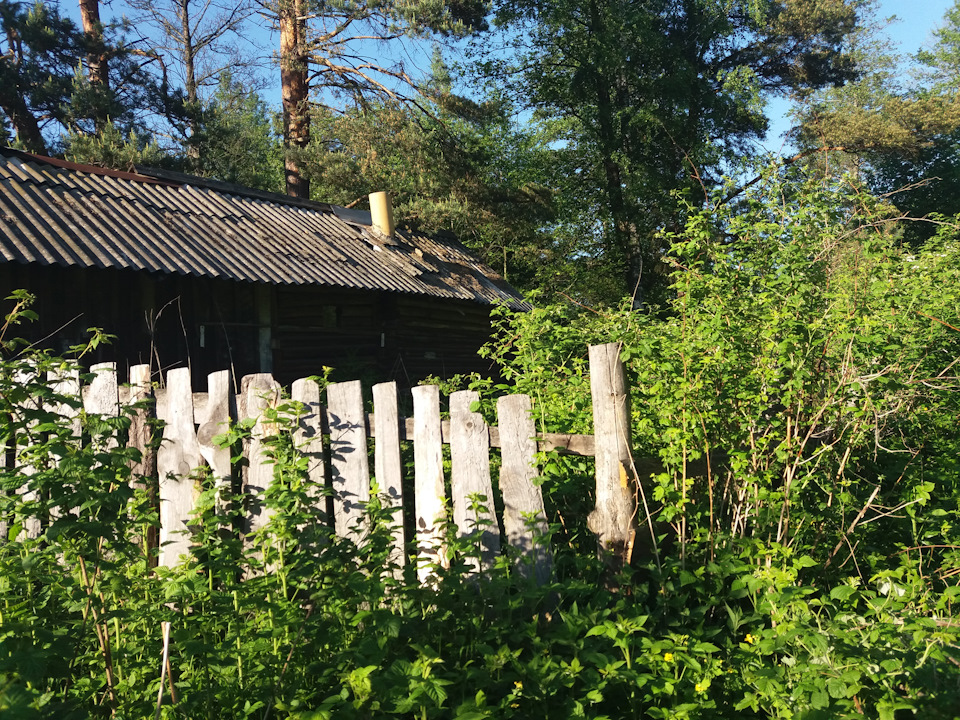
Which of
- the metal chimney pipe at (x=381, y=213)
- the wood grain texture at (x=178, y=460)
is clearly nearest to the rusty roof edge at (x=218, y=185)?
the metal chimney pipe at (x=381, y=213)

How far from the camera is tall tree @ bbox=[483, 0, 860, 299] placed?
20.8 metres

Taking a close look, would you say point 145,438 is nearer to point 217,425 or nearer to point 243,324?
point 217,425

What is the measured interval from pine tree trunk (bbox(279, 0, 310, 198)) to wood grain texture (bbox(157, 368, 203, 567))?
13.9 metres

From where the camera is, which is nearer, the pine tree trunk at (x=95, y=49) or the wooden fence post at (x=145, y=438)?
the wooden fence post at (x=145, y=438)

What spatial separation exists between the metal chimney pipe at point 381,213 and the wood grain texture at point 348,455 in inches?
434

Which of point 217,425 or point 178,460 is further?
point 178,460

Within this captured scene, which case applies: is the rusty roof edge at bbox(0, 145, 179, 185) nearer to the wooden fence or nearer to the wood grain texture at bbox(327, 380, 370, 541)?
the wooden fence

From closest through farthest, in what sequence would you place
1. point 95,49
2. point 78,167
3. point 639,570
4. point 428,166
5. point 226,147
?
1. point 639,570
2. point 78,167
3. point 428,166
4. point 95,49
5. point 226,147

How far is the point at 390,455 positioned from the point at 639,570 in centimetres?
130

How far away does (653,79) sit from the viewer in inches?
829

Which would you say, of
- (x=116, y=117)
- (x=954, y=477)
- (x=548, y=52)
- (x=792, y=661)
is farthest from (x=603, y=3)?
(x=792, y=661)

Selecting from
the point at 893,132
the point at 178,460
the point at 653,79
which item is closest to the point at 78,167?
the point at 178,460

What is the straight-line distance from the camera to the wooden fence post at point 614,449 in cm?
331

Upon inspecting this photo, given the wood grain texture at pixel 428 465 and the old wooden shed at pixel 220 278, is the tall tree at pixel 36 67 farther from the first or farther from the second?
the wood grain texture at pixel 428 465
